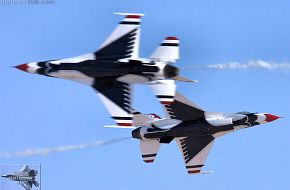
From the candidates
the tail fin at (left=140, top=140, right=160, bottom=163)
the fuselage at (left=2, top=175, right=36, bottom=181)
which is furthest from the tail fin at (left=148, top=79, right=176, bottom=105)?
the fuselage at (left=2, top=175, right=36, bottom=181)

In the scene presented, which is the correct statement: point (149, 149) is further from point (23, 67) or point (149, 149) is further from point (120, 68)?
point (23, 67)

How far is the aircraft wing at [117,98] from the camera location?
5441cm

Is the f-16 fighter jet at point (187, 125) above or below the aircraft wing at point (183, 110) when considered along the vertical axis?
below

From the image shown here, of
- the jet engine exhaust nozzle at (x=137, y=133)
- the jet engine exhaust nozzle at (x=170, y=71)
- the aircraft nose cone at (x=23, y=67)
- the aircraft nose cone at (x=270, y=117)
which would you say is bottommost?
the jet engine exhaust nozzle at (x=137, y=133)

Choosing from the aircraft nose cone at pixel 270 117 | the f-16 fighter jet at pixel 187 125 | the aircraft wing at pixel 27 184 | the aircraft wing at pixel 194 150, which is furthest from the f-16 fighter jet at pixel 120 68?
the aircraft wing at pixel 27 184

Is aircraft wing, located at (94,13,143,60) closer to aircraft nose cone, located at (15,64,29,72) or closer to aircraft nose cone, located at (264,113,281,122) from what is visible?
aircraft nose cone, located at (15,64,29,72)

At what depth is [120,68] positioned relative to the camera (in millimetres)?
53406

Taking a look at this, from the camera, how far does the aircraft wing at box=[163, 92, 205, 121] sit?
57.2 metres

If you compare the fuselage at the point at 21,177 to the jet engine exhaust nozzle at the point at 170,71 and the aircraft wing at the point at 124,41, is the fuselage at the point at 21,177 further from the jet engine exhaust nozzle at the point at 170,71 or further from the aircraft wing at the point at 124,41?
the jet engine exhaust nozzle at the point at 170,71

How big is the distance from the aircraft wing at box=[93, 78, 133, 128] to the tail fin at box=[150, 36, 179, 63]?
2626mm

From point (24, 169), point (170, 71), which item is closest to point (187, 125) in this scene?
point (170, 71)

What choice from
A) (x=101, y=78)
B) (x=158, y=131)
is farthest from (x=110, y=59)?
(x=158, y=131)

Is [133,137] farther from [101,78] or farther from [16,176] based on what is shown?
[16,176]

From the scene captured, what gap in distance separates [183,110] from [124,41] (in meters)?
5.91
